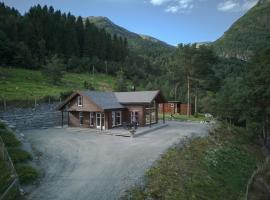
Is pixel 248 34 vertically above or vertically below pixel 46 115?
above

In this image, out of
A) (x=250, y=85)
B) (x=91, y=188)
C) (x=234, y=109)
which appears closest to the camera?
(x=91, y=188)

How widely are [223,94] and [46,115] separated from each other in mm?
25335

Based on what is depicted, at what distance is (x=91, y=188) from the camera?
1480cm

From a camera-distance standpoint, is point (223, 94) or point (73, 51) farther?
point (73, 51)

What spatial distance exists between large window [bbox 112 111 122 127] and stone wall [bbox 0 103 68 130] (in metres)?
8.09

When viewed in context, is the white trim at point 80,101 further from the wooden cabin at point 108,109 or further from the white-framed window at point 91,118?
the white-framed window at point 91,118

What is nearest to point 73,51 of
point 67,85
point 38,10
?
point 38,10

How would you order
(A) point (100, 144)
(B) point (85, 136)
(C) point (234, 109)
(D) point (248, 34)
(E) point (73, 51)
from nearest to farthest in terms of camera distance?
(A) point (100, 144) → (B) point (85, 136) → (C) point (234, 109) → (E) point (73, 51) → (D) point (248, 34)

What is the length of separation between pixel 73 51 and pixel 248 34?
119m

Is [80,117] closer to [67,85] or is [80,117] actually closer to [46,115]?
[46,115]

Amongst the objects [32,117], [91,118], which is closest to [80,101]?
[91,118]

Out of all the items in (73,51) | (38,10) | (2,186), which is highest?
(38,10)

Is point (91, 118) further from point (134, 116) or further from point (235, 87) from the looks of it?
point (235, 87)

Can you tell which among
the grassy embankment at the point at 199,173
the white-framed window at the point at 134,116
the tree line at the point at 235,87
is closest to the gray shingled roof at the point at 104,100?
the white-framed window at the point at 134,116
